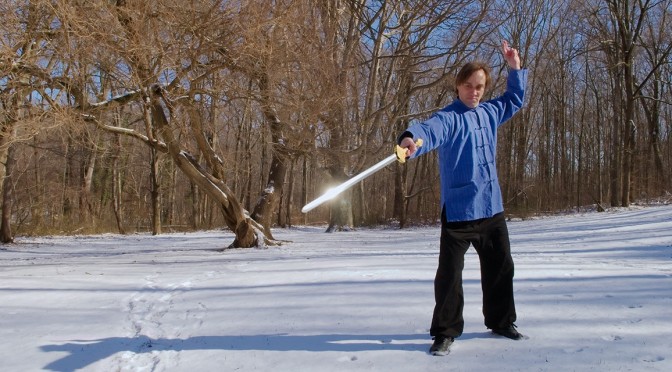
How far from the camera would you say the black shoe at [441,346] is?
9.66 ft

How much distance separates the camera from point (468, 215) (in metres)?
3.09

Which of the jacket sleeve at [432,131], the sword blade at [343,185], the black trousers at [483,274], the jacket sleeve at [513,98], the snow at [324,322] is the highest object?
the jacket sleeve at [513,98]

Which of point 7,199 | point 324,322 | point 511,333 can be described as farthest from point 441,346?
point 7,199

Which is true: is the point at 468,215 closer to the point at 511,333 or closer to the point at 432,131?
the point at 432,131

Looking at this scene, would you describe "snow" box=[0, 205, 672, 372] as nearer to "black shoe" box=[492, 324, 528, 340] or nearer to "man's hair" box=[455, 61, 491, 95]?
"black shoe" box=[492, 324, 528, 340]

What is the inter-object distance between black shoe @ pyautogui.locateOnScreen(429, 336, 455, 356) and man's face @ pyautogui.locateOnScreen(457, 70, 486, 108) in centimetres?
149

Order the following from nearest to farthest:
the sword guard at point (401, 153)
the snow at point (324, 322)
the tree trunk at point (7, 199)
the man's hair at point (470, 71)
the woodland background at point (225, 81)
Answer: the sword guard at point (401, 153) → the snow at point (324, 322) → the man's hair at point (470, 71) → the woodland background at point (225, 81) → the tree trunk at point (7, 199)

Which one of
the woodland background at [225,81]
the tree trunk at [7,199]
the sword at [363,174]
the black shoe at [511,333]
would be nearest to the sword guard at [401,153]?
the sword at [363,174]

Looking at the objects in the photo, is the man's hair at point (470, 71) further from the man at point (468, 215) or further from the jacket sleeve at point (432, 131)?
the jacket sleeve at point (432, 131)

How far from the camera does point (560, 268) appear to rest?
568cm

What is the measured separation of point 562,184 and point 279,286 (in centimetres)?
3472

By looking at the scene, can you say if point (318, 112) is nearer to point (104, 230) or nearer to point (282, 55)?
point (282, 55)

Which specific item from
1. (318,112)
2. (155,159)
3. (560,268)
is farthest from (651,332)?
(155,159)

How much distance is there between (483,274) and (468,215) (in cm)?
47
